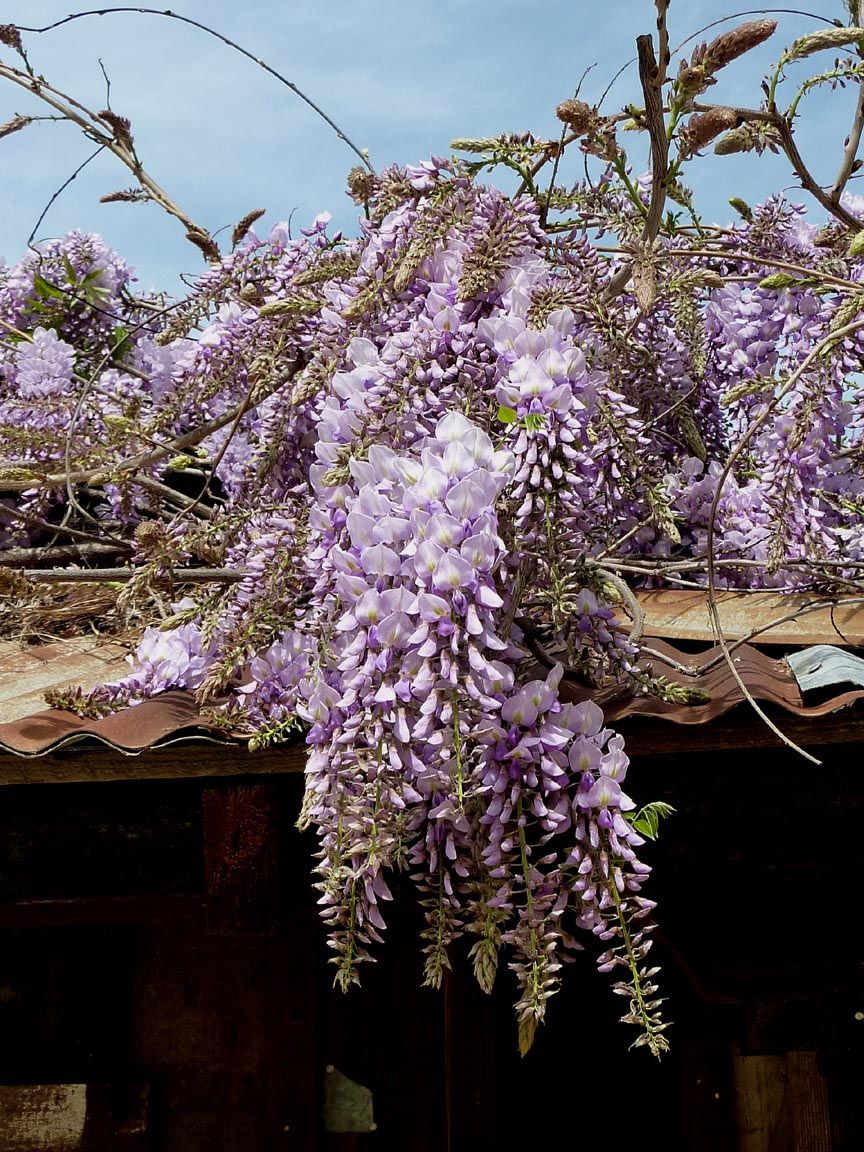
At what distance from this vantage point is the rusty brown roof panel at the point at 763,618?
8.95ft

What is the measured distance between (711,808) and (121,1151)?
5.71 feet

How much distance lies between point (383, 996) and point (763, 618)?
134cm

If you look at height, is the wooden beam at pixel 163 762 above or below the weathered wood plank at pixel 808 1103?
above

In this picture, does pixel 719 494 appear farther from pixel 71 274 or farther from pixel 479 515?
pixel 71 274

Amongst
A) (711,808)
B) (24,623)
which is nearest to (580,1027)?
(711,808)

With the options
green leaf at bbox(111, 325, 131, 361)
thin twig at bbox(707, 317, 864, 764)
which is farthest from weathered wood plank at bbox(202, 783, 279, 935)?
green leaf at bbox(111, 325, 131, 361)

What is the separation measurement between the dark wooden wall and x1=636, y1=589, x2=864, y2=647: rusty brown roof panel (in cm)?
29

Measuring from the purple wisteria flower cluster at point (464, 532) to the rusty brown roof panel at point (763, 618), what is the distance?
95 millimetres

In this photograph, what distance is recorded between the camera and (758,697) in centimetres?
216

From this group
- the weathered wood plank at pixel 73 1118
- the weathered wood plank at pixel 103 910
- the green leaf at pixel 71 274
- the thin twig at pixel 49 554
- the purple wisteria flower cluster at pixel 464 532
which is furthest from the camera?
the green leaf at pixel 71 274

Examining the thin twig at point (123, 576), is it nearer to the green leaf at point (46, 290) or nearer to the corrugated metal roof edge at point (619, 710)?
the corrugated metal roof edge at point (619, 710)

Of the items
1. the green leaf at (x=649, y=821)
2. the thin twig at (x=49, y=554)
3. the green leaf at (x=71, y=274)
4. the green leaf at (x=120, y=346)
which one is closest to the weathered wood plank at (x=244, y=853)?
the green leaf at (x=649, y=821)

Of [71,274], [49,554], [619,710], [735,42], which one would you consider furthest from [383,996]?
[71,274]

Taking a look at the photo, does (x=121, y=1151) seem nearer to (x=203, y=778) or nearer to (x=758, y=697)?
(x=203, y=778)
